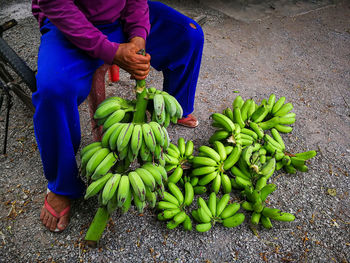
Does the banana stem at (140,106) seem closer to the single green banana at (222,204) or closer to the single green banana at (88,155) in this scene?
the single green banana at (88,155)

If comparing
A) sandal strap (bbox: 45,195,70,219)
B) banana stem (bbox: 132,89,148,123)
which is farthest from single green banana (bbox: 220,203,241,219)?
sandal strap (bbox: 45,195,70,219)

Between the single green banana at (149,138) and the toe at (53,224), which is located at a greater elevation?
the single green banana at (149,138)

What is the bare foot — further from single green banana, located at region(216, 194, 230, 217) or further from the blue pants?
single green banana, located at region(216, 194, 230, 217)

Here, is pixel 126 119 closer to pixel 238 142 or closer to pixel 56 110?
pixel 56 110

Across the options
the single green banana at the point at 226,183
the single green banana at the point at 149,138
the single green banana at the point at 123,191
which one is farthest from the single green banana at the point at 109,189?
the single green banana at the point at 226,183

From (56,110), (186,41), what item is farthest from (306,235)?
(56,110)

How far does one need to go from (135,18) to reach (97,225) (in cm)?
154

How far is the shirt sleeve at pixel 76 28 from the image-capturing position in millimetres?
1612

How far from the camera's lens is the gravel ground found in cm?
188

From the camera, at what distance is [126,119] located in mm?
1686

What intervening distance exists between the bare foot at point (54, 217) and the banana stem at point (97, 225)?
0.86ft

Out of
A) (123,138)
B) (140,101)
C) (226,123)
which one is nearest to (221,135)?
(226,123)

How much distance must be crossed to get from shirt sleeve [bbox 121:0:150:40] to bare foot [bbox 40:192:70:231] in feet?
4.32

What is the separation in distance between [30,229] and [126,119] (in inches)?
43.5
